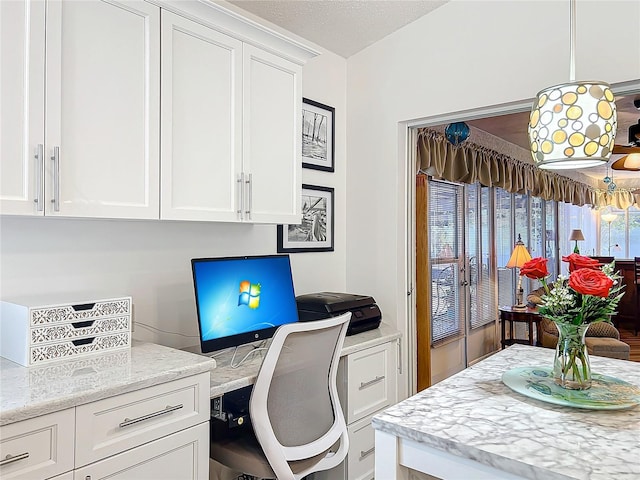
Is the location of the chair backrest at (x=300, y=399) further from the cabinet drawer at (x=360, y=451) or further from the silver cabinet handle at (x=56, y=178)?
the silver cabinet handle at (x=56, y=178)

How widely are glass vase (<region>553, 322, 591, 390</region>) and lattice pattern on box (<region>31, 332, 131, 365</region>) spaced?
1.48m

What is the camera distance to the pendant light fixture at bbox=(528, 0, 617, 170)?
129 cm

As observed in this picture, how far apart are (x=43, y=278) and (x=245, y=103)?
1.09m

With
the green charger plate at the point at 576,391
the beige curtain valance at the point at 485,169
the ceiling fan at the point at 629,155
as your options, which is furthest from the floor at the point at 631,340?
the green charger plate at the point at 576,391

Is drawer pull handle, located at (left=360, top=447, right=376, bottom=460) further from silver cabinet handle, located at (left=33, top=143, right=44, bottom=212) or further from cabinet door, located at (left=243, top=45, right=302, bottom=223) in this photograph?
silver cabinet handle, located at (left=33, top=143, right=44, bottom=212)

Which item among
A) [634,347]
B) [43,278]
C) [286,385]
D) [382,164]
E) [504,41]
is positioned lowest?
[634,347]

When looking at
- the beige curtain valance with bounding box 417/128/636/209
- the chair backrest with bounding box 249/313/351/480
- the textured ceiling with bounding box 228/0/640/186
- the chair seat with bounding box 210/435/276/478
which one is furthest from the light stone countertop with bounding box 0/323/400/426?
the beige curtain valance with bounding box 417/128/636/209

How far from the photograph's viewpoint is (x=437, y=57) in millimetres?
2865

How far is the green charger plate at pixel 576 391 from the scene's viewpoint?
1.34 m

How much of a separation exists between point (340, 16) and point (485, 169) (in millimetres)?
2414

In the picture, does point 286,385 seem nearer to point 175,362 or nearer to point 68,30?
point 175,362

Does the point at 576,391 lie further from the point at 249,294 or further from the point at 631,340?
the point at 631,340

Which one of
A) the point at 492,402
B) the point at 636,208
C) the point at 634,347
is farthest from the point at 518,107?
the point at 636,208

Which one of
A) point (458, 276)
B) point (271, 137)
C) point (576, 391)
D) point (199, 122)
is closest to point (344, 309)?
point (271, 137)
